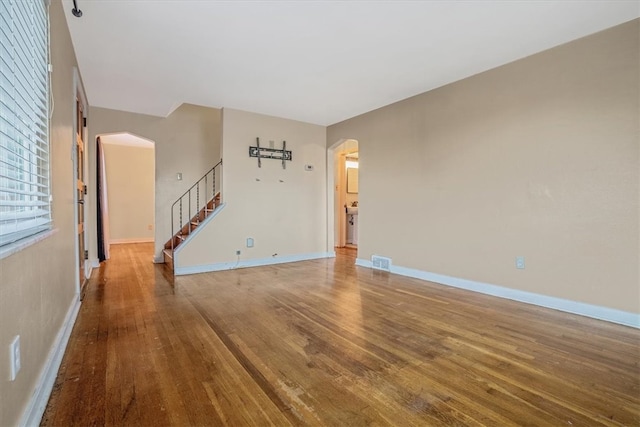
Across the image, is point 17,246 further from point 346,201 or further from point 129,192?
point 129,192

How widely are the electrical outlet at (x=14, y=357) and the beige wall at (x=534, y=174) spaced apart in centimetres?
401

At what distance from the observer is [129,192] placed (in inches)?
326

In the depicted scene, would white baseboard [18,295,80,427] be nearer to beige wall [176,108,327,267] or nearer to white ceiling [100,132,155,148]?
beige wall [176,108,327,267]

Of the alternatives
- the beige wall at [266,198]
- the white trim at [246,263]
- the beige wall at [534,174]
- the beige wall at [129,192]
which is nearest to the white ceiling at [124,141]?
the beige wall at [129,192]

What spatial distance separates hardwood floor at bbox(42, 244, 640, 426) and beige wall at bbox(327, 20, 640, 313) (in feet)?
1.63

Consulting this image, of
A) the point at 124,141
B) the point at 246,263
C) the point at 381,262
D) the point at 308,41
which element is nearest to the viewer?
the point at 308,41

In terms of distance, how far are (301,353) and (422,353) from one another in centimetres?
86

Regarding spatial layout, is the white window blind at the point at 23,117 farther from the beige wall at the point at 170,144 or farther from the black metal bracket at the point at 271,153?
the beige wall at the point at 170,144

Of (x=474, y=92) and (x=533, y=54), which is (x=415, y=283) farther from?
(x=533, y=54)

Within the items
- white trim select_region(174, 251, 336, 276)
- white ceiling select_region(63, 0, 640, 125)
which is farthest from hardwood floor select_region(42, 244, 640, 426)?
white ceiling select_region(63, 0, 640, 125)

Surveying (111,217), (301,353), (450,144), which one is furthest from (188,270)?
(111,217)

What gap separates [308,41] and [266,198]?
2.97 meters

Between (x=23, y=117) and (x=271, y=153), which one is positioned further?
(x=271, y=153)

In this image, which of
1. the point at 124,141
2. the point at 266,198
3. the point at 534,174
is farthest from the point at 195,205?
the point at 534,174
